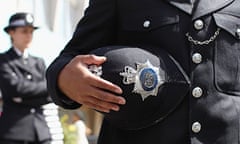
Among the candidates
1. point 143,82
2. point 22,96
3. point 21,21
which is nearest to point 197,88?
point 143,82

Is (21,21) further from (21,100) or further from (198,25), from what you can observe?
(198,25)

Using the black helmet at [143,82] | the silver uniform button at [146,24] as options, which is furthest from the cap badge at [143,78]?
the silver uniform button at [146,24]

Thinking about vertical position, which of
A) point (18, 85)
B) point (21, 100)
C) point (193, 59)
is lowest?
point (21, 100)

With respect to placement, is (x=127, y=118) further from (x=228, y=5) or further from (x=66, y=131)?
(x=66, y=131)

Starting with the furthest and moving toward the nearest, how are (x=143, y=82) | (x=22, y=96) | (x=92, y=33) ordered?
(x=22, y=96)
(x=92, y=33)
(x=143, y=82)

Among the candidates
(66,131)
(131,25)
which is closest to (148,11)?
(131,25)

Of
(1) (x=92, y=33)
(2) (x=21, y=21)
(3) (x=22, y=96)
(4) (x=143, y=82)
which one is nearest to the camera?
(4) (x=143, y=82)

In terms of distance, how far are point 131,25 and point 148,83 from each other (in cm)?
16

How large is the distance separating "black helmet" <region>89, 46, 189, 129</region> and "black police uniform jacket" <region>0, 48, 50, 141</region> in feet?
9.51

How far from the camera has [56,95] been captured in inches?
50.0

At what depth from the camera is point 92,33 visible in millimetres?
1299

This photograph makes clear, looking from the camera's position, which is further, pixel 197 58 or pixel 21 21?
pixel 21 21

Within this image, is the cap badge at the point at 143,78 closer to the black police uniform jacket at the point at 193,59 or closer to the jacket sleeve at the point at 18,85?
the black police uniform jacket at the point at 193,59

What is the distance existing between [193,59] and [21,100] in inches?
120
